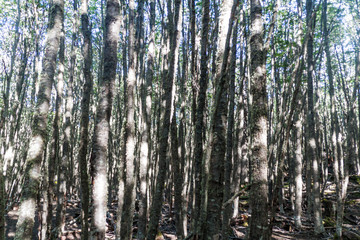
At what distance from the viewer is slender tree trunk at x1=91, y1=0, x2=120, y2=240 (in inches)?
120

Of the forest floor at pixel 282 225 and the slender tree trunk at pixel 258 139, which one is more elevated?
the slender tree trunk at pixel 258 139

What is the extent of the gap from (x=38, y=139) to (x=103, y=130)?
27.8 inches

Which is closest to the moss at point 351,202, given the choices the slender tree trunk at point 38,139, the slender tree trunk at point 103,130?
the slender tree trunk at point 103,130

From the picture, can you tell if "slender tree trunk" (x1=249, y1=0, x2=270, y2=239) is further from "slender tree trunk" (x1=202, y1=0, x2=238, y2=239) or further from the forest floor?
the forest floor

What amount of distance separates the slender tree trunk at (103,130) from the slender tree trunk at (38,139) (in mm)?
580

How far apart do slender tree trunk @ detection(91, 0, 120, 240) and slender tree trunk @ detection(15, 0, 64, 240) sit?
0.58 meters

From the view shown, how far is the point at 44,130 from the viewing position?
309 centimetres

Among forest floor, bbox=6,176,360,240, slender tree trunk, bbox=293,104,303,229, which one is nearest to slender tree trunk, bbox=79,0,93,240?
forest floor, bbox=6,176,360,240

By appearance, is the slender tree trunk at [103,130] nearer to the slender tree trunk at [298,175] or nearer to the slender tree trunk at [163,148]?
the slender tree trunk at [163,148]

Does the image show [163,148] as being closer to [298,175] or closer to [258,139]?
[258,139]

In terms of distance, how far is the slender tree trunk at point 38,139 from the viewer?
112 inches

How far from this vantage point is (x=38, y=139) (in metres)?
3.02

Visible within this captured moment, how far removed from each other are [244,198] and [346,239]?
23.5 feet

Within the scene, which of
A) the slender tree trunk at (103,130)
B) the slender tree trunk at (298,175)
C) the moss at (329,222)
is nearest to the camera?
the slender tree trunk at (103,130)
